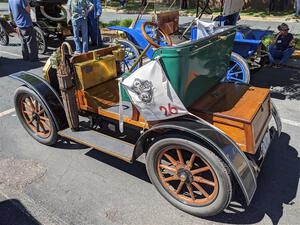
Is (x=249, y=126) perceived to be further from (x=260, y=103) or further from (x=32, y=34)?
(x=32, y=34)

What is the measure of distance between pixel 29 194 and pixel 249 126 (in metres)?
2.35

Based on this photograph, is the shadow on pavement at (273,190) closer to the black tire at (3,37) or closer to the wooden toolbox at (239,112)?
the wooden toolbox at (239,112)

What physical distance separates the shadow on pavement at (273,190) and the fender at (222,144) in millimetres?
405

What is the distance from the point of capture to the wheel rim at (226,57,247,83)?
5367 mm

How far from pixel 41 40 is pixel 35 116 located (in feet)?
18.0

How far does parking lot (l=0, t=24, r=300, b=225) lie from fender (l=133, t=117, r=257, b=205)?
0.50 m

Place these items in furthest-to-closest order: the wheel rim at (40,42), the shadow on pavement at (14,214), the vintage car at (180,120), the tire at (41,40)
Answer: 1. the wheel rim at (40,42)
2. the tire at (41,40)
3. the shadow on pavement at (14,214)
4. the vintage car at (180,120)

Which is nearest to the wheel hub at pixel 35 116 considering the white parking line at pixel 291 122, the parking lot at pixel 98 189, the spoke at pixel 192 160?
the parking lot at pixel 98 189

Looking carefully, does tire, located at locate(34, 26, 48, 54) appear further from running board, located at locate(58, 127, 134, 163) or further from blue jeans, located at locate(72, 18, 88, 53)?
running board, located at locate(58, 127, 134, 163)

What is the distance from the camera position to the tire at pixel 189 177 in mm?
2551

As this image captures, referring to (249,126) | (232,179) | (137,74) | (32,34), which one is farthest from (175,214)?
(32,34)

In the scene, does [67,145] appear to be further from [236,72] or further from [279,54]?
[279,54]

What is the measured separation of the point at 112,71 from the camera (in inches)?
162

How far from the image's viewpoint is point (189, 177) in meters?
2.83
